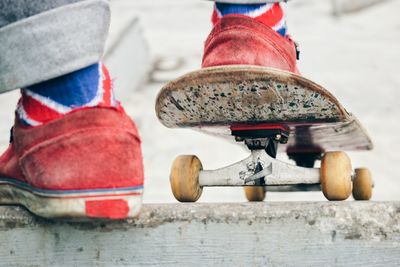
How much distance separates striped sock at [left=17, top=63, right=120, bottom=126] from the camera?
1.11m

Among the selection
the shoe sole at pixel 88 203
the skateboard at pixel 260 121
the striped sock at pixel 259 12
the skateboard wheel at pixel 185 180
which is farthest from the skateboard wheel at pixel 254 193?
the shoe sole at pixel 88 203

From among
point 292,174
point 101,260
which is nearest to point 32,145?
point 101,260

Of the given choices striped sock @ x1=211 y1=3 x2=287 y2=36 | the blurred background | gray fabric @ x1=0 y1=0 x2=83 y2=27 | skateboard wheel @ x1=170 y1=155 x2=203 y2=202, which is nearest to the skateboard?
skateboard wheel @ x1=170 y1=155 x2=203 y2=202

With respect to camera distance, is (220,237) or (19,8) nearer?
(19,8)

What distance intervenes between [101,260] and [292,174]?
0.51 metres

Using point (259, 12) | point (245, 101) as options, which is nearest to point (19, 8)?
point (245, 101)

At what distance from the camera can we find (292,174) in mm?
1541

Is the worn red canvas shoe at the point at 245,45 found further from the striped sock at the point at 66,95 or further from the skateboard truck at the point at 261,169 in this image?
the striped sock at the point at 66,95

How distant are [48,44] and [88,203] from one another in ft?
0.80

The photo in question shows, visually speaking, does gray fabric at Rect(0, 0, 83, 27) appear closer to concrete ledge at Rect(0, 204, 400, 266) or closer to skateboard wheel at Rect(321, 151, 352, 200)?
concrete ledge at Rect(0, 204, 400, 266)

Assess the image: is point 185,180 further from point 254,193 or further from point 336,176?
point 254,193

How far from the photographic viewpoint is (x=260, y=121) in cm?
143

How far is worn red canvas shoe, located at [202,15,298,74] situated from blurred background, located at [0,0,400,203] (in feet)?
5.16

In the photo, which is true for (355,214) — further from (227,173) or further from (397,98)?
(397,98)
